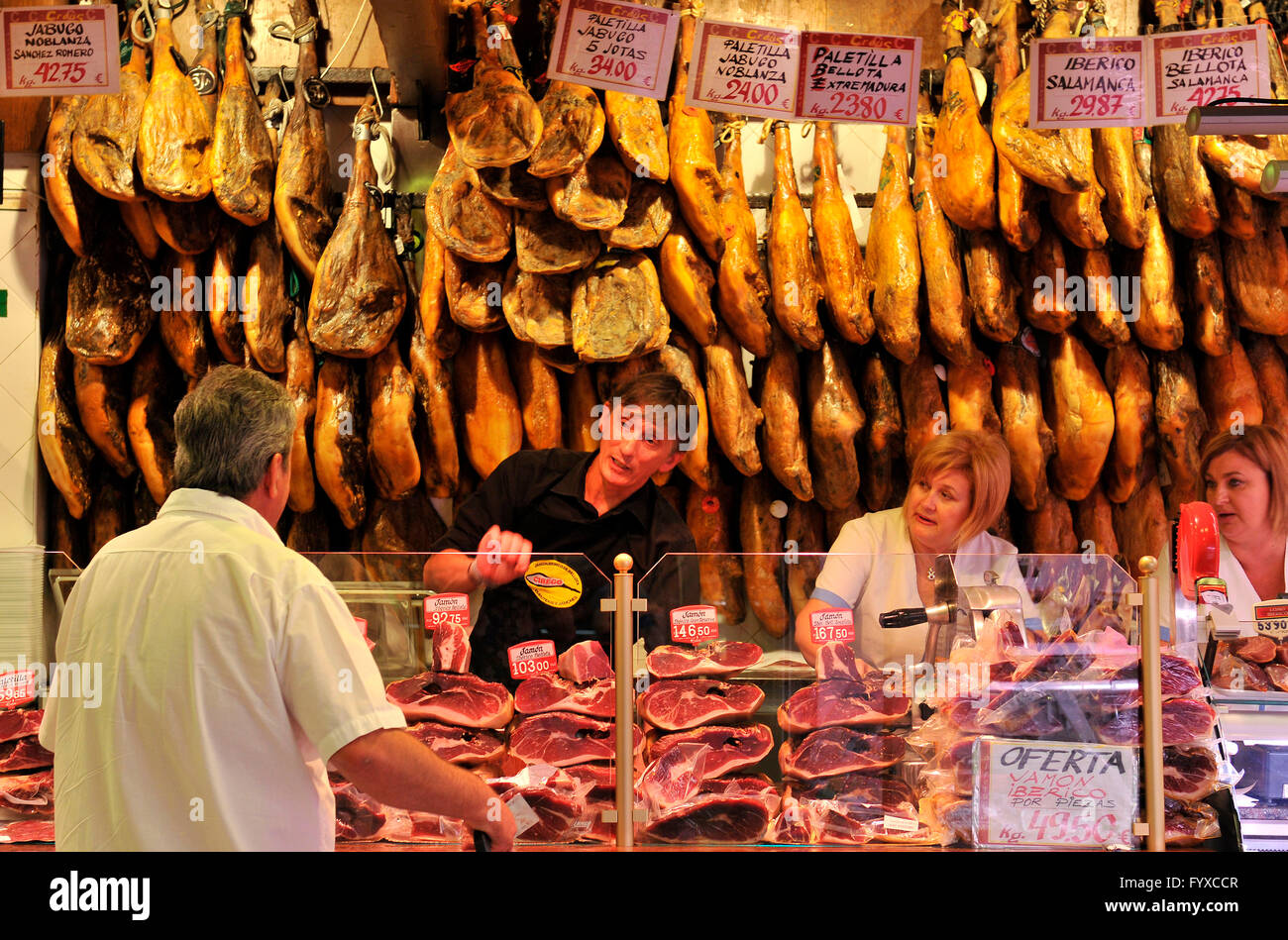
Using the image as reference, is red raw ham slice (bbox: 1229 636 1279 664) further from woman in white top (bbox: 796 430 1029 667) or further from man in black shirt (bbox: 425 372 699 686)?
man in black shirt (bbox: 425 372 699 686)

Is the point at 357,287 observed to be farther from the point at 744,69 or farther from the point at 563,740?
the point at 563,740

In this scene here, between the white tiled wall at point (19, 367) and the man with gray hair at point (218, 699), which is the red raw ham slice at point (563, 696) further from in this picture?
the white tiled wall at point (19, 367)

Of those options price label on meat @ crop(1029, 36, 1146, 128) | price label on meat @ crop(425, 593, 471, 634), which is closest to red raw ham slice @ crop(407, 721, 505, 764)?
price label on meat @ crop(425, 593, 471, 634)

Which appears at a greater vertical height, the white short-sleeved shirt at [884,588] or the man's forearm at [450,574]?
the man's forearm at [450,574]

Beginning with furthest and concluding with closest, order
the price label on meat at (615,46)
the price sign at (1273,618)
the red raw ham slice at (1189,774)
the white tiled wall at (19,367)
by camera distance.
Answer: the white tiled wall at (19,367), the price label on meat at (615,46), the price sign at (1273,618), the red raw ham slice at (1189,774)

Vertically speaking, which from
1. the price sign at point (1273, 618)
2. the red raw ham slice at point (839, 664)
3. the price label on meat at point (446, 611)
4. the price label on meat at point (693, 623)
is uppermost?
the price label on meat at point (446, 611)

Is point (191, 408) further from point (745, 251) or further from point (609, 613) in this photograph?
point (745, 251)

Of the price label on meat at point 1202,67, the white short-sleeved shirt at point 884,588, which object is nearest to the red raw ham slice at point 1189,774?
the white short-sleeved shirt at point 884,588

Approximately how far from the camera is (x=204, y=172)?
179 inches

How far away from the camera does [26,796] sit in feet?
10.1

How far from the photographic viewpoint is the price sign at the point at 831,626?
3.02 metres
